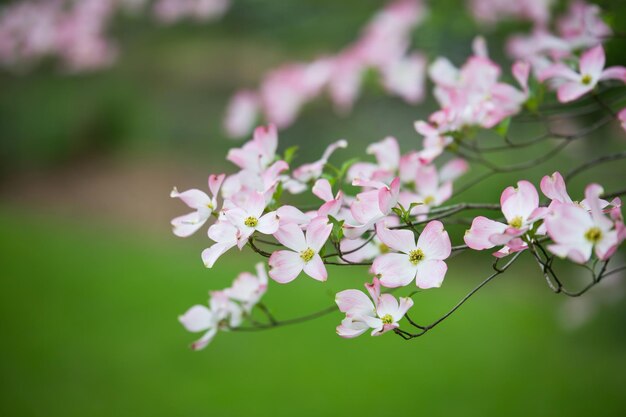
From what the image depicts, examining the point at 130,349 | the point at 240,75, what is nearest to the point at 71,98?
the point at 240,75

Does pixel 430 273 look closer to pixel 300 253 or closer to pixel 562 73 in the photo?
pixel 300 253

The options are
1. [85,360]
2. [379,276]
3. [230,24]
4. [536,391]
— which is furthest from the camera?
[230,24]

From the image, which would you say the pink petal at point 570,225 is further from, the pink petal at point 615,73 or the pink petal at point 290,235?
the pink petal at point 615,73

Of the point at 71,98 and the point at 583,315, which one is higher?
the point at 71,98

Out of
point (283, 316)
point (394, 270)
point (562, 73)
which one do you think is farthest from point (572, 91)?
point (283, 316)

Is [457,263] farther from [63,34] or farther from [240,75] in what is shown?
[240,75]

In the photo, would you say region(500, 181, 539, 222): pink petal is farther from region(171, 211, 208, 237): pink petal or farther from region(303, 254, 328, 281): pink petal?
region(171, 211, 208, 237): pink petal
